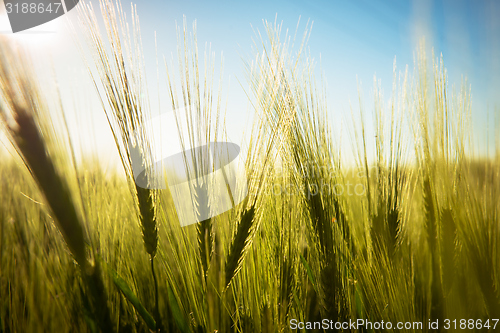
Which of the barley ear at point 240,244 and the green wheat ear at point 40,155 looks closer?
the green wheat ear at point 40,155

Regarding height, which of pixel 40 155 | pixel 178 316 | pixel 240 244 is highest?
pixel 40 155

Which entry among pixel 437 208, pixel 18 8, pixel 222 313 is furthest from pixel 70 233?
pixel 437 208

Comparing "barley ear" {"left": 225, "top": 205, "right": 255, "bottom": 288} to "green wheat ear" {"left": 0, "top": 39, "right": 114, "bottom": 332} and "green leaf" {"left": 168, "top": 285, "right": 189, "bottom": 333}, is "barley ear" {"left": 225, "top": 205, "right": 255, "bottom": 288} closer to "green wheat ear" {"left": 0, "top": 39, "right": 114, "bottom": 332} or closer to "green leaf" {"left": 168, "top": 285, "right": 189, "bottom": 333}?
"green leaf" {"left": 168, "top": 285, "right": 189, "bottom": 333}

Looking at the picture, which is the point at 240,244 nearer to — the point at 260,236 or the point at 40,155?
the point at 260,236

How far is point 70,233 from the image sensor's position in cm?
54

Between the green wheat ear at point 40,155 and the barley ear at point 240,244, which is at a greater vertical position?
the green wheat ear at point 40,155

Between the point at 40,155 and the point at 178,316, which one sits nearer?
the point at 40,155

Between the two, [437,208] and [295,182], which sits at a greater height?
[295,182]

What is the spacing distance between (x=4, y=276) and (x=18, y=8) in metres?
0.74

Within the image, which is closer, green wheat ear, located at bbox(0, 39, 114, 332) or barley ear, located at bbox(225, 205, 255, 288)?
green wheat ear, located at bbox(0, 39, 114, 332)

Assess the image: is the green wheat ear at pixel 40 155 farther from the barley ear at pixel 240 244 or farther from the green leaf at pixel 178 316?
the barley ear at pixel 240 244

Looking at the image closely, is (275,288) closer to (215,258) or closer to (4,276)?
(215,258)

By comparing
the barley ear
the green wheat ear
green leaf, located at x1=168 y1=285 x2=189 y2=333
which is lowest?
green leaf, located at x1=168 y1=285 x2=189 y2=333

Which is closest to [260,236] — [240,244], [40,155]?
[240,244]
